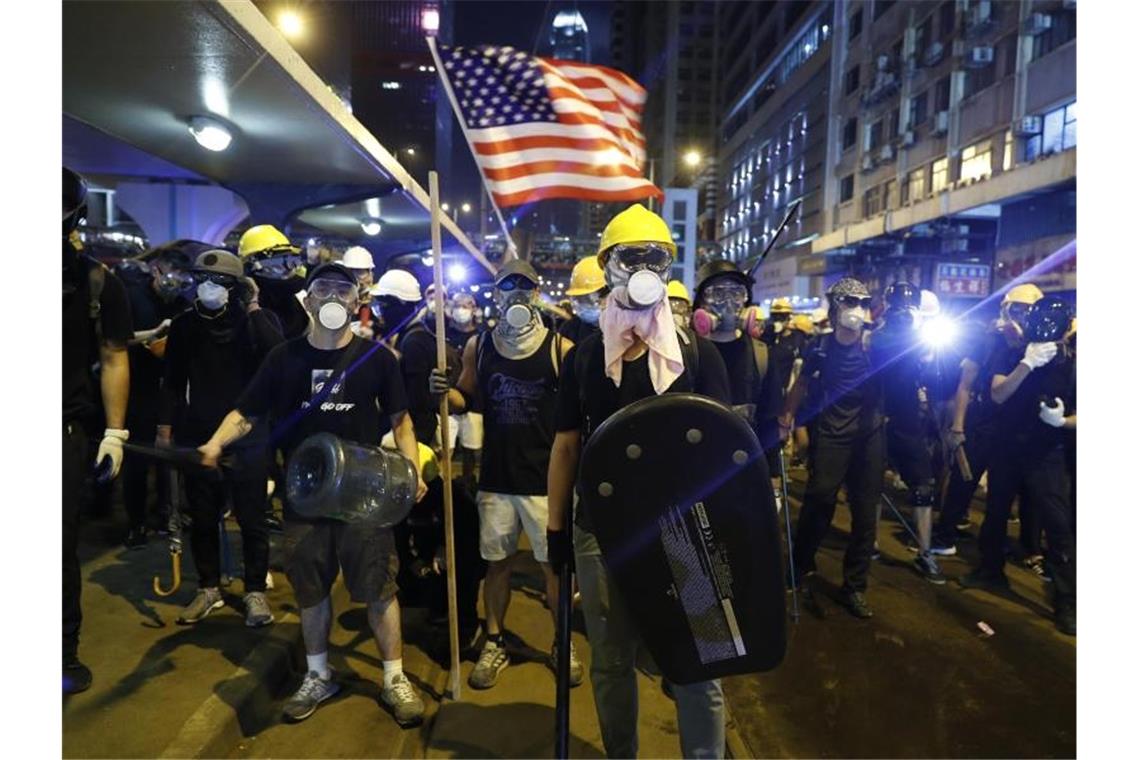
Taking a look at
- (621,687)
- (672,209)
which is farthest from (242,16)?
(672,209)

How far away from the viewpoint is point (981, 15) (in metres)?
31.0

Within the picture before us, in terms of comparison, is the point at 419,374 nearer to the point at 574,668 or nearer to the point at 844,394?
the point at 574,668

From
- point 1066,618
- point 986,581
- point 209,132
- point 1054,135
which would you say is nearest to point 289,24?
point 209,132

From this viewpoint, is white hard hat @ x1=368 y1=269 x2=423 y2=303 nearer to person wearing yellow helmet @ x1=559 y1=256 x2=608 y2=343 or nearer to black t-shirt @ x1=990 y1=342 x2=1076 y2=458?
person wearing yellow helmet @ x1=559 y1=256 x2=608 y2=343

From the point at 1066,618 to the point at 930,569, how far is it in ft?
3.70

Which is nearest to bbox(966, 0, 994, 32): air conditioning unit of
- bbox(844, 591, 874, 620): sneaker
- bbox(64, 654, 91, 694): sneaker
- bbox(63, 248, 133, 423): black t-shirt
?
bbox(844, 591, 874, 620): sneaker

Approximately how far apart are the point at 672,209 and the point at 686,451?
5967 centimetres

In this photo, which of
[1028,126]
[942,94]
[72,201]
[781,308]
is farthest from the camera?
[942,94]

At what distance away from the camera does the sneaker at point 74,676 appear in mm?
3340

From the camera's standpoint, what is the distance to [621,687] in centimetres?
277

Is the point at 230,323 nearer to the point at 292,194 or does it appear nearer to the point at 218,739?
the point at 218,739

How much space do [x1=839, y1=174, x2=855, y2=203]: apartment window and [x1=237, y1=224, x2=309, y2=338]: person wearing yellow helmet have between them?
47.4m

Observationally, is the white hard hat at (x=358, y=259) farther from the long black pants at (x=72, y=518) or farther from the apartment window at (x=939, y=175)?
the apartment window at (x=939, y=175)

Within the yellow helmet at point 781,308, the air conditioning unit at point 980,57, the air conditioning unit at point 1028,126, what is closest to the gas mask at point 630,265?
the yellow helmet at point 781,308
